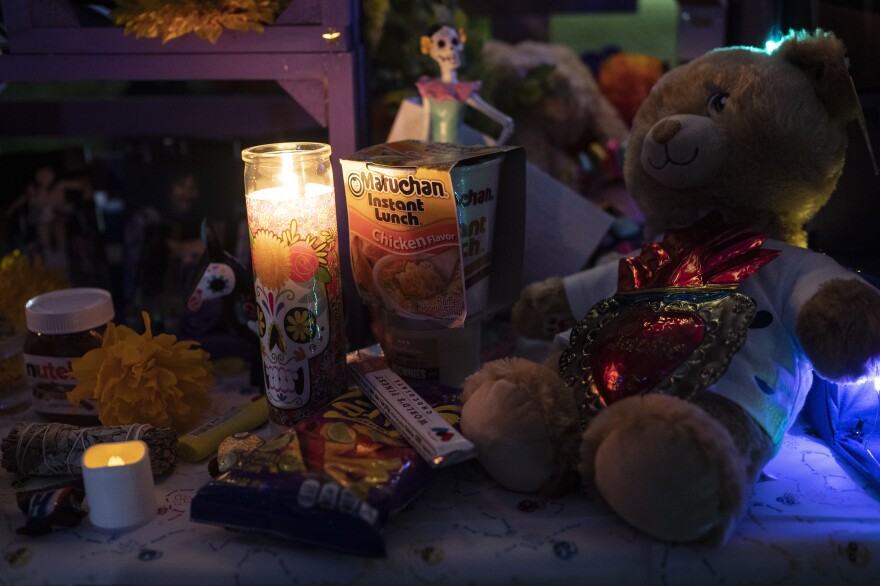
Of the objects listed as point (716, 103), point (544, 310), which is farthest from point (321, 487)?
point (716, 103)

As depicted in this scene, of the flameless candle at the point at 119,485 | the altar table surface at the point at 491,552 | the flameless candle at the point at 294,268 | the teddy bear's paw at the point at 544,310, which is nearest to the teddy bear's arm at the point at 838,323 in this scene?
the altar table surface at the point at 491,552

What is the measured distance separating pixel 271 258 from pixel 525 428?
0.96 ft

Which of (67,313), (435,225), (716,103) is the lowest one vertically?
(67,313)

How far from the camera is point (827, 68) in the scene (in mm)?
764

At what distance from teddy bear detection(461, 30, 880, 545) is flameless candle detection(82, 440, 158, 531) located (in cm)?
29

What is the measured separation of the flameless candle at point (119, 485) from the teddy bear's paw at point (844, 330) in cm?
60

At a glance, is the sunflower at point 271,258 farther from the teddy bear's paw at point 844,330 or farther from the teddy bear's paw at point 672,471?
the teddy bear's paw at point 844,330

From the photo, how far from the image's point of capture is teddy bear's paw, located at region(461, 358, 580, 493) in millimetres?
699

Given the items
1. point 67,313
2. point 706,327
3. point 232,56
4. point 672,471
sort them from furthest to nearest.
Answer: point 232,56 < point 67,313 < point 706,327 < point 672,471

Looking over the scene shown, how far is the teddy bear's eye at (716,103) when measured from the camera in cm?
80

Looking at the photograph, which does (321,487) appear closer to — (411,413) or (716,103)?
(411,413)

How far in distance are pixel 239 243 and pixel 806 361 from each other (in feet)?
2.44

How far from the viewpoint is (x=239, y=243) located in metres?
1.13

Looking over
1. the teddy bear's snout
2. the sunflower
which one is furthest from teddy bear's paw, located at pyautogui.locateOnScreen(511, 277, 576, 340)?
the sunflower
